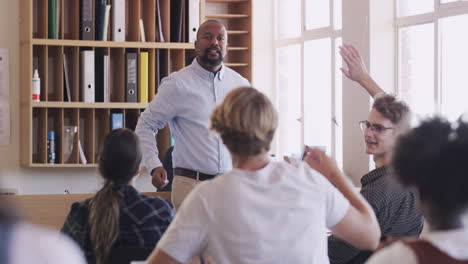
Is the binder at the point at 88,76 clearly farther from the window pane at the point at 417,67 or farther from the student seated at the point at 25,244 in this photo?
the student seated at the point at 25,244

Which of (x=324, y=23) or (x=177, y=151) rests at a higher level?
(x=324, y=23)

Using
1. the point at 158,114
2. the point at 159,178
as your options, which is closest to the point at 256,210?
the point at 159,178

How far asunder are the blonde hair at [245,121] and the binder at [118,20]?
14.9 feet

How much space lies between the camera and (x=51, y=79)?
6.54 metres

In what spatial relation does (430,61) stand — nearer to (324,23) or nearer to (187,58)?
(324,23)

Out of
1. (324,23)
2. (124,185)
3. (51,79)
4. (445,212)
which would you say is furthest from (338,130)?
(445,212)

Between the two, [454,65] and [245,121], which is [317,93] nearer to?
[454,65]

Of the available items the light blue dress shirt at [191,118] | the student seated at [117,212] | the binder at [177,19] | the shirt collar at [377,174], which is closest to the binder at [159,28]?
the binder at [177,19]

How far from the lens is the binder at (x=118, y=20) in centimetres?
647

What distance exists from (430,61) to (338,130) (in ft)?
4.14

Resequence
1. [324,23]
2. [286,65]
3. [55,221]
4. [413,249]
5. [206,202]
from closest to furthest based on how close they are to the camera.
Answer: [413,249], [206,202], [55,221], [324,23], [286,65]

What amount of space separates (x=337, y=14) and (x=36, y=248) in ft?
19.9

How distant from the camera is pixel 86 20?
6.43m

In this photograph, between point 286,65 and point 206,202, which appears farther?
point 286,65
